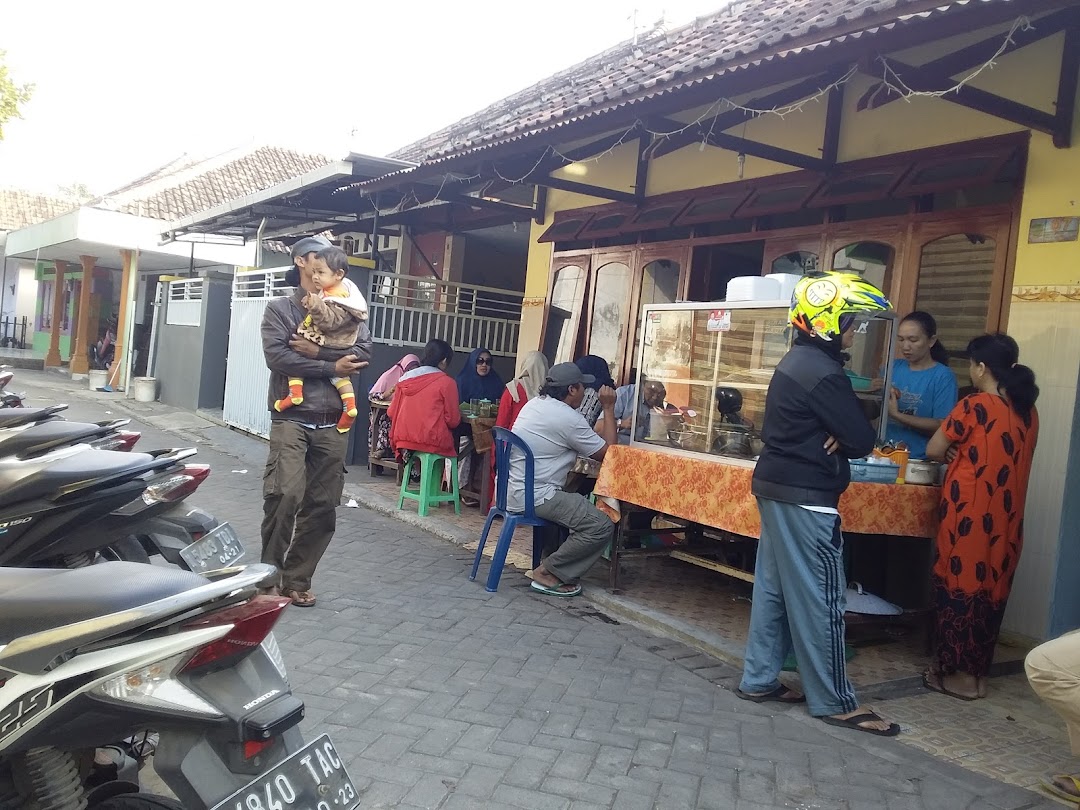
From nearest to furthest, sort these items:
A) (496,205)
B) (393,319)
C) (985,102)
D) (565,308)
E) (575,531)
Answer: (985,102) → (575,531) → (565,308) → (496,205) → (393,319)

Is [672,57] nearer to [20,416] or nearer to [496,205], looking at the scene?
[496,205]

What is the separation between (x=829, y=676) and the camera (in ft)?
12.1

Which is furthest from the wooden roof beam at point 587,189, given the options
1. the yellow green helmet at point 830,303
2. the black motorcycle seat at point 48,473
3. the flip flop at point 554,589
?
the black motorcycle seat at point 48,473

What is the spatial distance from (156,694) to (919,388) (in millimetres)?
Answer: 4576

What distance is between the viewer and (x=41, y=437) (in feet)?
12.2

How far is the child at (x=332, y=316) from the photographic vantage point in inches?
179

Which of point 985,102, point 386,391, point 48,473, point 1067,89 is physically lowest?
point 48,473

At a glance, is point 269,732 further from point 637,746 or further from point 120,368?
point 120,368

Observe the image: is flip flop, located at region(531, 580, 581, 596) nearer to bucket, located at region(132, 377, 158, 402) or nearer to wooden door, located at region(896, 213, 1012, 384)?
wooden door, located at region(896, 213, 1012, 384)

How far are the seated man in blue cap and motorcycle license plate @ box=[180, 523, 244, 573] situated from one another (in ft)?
6.15

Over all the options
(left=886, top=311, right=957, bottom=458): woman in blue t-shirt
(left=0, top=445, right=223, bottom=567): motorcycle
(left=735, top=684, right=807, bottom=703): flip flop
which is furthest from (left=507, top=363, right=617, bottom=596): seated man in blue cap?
(left=0, top=445, right=223, bottom=567): motorcycle

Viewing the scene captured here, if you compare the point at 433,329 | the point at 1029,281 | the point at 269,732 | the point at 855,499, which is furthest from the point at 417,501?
the point at 269,732

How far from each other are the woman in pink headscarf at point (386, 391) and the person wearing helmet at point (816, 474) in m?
5.36

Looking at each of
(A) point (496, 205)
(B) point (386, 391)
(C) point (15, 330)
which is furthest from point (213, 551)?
(C) point (15, 330)
